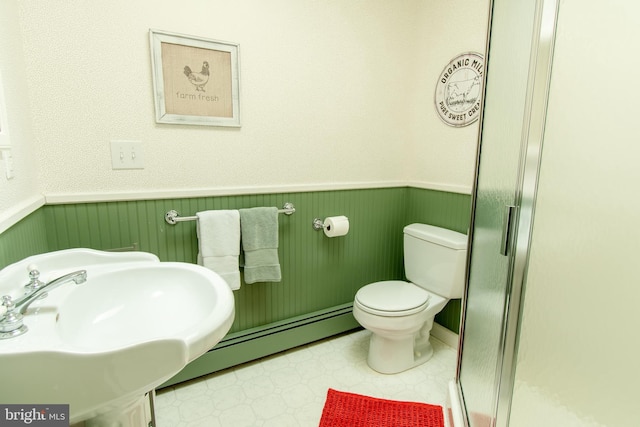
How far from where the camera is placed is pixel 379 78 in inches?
79.2

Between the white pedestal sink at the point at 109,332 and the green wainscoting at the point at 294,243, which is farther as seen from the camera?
the green wainscoting at the point at 294,243

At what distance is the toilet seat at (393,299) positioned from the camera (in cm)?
167

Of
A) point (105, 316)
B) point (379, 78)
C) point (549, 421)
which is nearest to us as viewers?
point (105, 316)

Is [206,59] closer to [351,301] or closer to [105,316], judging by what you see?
[105,316]

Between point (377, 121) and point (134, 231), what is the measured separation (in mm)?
1401

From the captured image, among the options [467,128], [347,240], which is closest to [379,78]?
[467,128]

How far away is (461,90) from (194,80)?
1.33 meters

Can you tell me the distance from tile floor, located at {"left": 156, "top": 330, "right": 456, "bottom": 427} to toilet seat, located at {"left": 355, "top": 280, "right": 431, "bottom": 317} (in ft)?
1.21

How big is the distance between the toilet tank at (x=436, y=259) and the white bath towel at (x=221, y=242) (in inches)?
38.5

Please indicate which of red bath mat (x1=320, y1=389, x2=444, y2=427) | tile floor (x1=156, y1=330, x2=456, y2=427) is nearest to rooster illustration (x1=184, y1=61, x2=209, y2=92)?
tile floor (x1=156, y1=330, x2=456, y2=427)

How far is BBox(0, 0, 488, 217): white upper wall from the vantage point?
1.30m

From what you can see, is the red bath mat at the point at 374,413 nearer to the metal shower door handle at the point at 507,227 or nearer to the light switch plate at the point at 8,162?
the metal shower door handle at the point at 507,227

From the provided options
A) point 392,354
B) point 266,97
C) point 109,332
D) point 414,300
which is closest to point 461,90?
point 266,97

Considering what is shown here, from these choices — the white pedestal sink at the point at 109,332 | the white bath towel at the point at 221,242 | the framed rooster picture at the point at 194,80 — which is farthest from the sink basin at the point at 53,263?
the framed rooster picture at the point at 194,80
